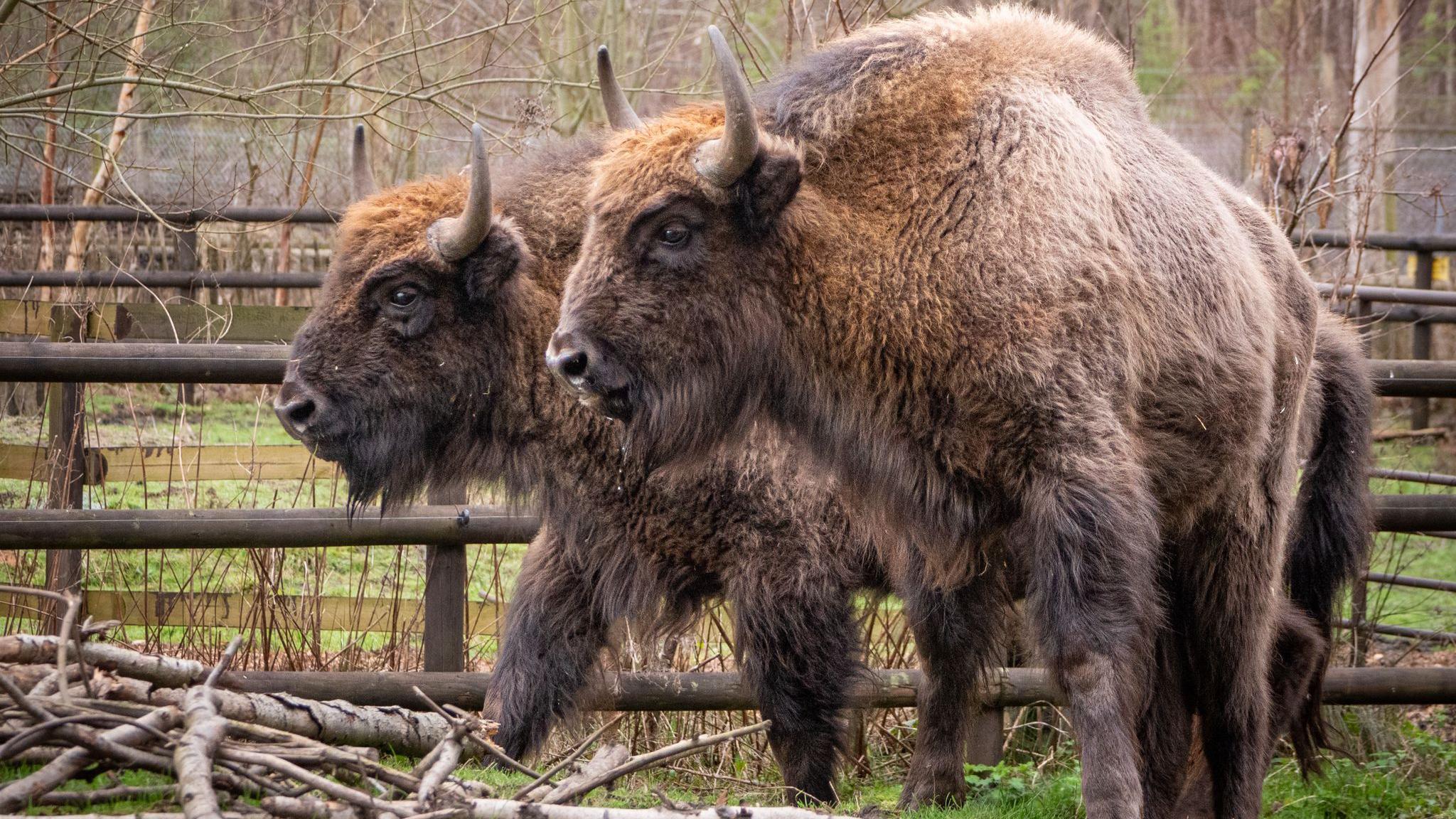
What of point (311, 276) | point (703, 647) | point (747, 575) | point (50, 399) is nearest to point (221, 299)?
point (311, 276)

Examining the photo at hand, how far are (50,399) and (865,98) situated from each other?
466cm

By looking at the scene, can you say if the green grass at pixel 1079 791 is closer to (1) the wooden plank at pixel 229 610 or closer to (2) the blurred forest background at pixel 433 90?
(1) the wooden plank at pixel 229 610

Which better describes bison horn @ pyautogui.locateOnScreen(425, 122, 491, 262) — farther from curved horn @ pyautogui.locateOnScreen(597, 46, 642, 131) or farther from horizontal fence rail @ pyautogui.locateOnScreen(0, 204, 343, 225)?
horizontal fence rail @ pyautogui.locateOnScreen(0, 204, 343, 225)

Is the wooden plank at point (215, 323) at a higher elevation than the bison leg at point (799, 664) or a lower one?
higher

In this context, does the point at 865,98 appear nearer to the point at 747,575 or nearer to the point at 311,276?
the point at 747,575

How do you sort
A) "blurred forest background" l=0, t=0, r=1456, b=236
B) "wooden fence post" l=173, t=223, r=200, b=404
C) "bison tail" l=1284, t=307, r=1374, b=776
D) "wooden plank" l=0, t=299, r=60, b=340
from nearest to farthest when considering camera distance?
"bison tail" l=1284, t=307, r=1374, b=776 < "blurred forest background" l=0, t=0, r=1456, b=236 < "wooden plank" l=0, t=299, r=60, b=340 < "wooden fence post" l=173, t=223, r=200, b=404

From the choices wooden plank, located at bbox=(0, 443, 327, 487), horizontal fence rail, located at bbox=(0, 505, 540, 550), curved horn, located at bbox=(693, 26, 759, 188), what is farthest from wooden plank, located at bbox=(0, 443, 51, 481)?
curved horn, located at bbox=(693, 26, 759, 188)

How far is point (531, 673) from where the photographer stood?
5074mm

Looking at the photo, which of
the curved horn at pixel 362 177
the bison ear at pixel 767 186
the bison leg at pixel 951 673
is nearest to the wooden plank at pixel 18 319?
the curved horn at pixel 362 177

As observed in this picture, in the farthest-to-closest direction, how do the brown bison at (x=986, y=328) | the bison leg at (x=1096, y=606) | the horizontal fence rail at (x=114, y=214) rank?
the horizontal fence rail at (x=114, y=214) → the brown bison at (x=986, y=328) → the bison leg at (x=1096, y=606)

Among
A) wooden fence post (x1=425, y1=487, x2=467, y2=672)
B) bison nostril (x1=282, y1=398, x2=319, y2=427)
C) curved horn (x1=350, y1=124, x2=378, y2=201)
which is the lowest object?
wooden fence post (x1=425, y1=487, x2=467, y2=672)

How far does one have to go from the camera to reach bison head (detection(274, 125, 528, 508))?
16.1ft

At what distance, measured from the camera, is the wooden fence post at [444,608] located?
585 centimetres

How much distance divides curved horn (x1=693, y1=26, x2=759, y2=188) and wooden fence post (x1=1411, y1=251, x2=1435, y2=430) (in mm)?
9616
